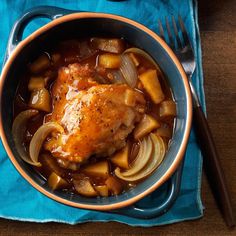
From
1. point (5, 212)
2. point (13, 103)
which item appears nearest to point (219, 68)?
point (13, 103)

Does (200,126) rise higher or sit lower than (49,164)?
lower

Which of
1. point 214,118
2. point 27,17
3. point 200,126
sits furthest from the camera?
point 214,118

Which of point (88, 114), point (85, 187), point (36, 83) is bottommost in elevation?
point (85, 187)

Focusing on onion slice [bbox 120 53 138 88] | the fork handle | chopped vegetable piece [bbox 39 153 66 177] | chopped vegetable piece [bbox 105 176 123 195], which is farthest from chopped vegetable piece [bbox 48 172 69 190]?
the fork handle

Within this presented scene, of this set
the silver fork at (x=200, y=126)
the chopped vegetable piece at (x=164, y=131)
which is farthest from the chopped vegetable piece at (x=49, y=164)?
the silver fork at (x=200, y=126)

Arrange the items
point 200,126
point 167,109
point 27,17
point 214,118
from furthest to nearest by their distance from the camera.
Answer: point 214,118, point 200,126, point 167,109, point 27,17

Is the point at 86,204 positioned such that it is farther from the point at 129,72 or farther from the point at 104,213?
the point at 129,72

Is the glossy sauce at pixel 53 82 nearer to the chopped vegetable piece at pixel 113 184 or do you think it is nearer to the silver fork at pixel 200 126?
the chopped vegetable piece at pixel 113 184

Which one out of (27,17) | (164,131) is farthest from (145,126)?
(27,17)
